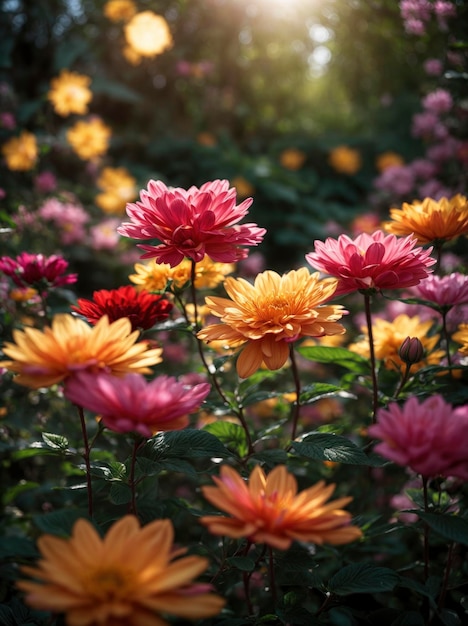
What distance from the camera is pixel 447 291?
1.02 metres

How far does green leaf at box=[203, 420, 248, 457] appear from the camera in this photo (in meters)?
1.07

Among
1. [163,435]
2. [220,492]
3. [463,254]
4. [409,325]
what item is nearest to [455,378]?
[409,325]

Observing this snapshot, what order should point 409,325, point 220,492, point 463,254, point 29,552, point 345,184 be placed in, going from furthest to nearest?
point 345,184 < point 463,254 < point 409,325 < point 29,552 < point 220,492

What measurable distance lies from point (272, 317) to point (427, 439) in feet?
1.01

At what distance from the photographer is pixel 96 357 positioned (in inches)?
27.4

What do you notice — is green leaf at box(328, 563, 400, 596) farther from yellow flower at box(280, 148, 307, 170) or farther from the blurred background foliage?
yellow flower at box(280, 148, 307, 170)

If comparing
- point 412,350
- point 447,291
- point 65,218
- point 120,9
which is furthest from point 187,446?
point 120,9

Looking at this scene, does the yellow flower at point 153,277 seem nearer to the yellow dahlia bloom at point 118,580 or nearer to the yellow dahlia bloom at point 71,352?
the yellow dahlia bloom at point 71,352

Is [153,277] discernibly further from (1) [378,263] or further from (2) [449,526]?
(2) [449,526]

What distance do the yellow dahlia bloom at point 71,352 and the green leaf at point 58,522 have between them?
0.57ft

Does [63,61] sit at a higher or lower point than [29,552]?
higher

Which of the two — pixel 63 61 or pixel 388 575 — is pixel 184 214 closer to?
pixel 388 575

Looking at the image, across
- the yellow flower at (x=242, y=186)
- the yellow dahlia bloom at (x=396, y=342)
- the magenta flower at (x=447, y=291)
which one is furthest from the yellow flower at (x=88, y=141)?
the magenta flower at (x=447, y=291)

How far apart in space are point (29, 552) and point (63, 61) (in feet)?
13.2
